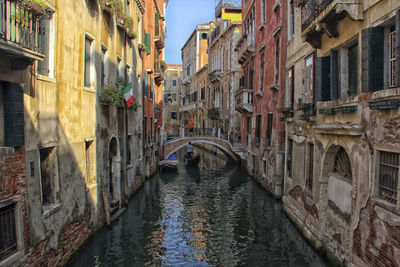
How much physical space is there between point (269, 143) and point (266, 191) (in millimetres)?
2177

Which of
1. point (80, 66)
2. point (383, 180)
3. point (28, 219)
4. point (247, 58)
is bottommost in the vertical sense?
point (28, 219)

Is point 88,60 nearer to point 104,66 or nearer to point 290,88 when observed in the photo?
point 104,66

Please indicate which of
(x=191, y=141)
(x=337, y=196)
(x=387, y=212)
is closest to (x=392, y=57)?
(x=387, y=212)

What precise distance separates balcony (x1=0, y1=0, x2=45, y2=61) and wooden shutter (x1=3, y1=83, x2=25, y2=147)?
0.55m

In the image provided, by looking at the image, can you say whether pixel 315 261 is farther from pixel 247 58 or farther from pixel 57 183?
pixel 247 58

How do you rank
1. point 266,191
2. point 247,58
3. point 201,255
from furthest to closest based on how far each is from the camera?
point 247,58, point 266,191, point 201,255

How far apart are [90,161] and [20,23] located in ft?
15.2

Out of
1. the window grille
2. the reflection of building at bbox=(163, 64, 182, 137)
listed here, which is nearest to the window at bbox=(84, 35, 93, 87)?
the window grille

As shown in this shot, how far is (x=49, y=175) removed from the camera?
6.77 meters

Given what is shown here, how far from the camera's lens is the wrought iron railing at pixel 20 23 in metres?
4.68

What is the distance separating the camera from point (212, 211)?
12.8 m

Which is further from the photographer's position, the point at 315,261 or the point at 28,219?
the point at 315,261

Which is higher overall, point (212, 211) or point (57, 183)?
point (57, 183)

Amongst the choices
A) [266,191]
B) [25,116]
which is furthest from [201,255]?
[266,191]
